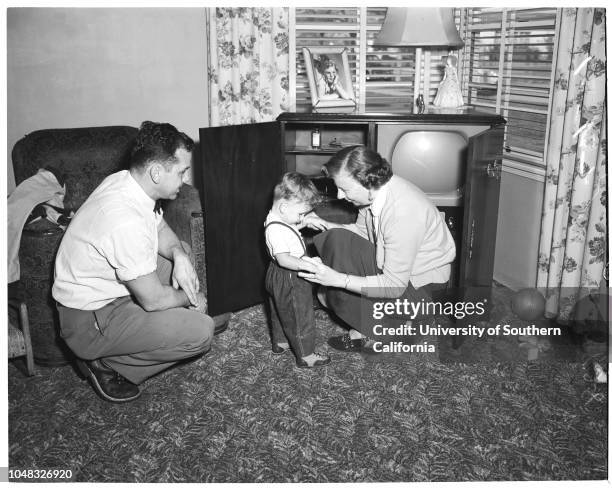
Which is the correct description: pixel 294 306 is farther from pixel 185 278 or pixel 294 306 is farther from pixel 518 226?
pixel 518 226

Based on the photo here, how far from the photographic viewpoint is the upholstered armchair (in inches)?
112

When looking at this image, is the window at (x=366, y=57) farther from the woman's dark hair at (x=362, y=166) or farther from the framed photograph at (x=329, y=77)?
the woman's dark hair at (x=362, y=166)

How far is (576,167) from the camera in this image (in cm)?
314

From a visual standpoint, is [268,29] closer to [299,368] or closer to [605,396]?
[299,368]

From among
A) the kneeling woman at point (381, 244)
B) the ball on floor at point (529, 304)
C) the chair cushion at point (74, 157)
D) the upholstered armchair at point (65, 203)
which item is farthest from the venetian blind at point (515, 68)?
the chair cushion at point (74, 157)

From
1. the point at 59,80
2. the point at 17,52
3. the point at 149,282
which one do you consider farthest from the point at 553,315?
the point at 17,52

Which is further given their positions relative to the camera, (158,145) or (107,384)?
(107,384)

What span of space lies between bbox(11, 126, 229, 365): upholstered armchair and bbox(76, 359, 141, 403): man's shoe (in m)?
0.32

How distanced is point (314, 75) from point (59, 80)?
1.62 m

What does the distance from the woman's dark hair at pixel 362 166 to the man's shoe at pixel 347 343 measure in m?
0.87

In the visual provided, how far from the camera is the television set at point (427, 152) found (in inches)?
136

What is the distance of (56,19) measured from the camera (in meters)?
3.90

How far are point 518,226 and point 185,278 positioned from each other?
2124 millimetres
